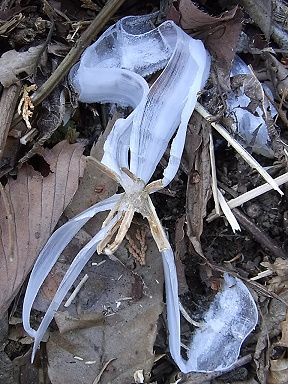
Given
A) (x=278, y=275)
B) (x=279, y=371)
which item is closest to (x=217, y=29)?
(x=278, y=275)

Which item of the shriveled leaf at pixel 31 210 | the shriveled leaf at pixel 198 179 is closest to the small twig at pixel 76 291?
the shriveled leaf at pixel 31 210

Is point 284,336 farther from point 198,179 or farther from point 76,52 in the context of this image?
point 76,52

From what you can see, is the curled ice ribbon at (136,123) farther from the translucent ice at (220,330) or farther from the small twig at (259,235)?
the small twig at (259,235)

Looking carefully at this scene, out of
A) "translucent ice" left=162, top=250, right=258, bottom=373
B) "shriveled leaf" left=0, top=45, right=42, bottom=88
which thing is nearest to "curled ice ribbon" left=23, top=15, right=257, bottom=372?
"translucent ice" left=162, top=250, right=258, bottom=373

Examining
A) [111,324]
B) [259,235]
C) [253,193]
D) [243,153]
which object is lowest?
[111,324]

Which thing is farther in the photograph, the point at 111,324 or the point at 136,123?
the point at 111,324

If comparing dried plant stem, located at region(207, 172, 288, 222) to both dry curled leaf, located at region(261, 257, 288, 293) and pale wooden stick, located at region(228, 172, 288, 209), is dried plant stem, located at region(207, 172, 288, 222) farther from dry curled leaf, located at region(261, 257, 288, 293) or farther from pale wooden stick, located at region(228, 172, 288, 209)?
dry curled leaf, located at region(261, 257, 288, 293)
